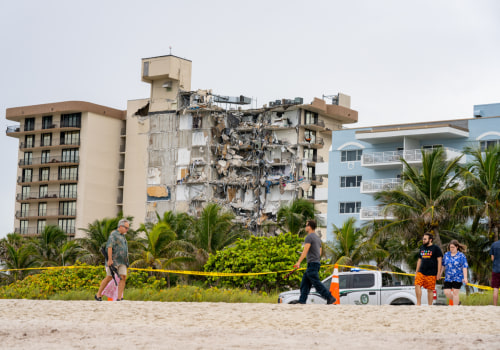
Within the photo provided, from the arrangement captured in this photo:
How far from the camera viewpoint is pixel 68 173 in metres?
96.8

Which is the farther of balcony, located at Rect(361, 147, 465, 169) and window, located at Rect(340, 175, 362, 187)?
window, located at Rect(340, 175, 362, 187)

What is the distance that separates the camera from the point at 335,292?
1992 centimetres

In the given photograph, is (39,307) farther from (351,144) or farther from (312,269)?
(351,144)

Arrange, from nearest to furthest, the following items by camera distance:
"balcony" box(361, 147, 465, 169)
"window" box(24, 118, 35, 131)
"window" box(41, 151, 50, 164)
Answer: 1. "balcony" box(361, 147, 465, 169)
2. "window" box(41, 151, 50, 164)
3. "window" box(24, 118, 35, 131)

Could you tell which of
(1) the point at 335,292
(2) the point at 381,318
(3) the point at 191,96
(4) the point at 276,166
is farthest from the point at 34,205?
(2) the point at 381,318

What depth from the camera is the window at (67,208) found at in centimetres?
9519

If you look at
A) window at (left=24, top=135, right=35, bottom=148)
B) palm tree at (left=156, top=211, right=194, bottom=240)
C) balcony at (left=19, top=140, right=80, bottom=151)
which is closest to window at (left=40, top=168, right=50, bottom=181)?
balcony at (left=19, top=140, right=80, bottom=151)

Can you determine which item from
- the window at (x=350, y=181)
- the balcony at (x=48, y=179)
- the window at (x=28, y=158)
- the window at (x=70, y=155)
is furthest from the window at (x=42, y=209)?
the window at (x=350, y=181)

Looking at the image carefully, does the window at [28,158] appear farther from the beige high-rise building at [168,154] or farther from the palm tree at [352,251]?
the palm tree at [352,251]

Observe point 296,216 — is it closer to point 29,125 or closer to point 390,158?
point 390,158

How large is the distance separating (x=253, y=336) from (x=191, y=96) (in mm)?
80911

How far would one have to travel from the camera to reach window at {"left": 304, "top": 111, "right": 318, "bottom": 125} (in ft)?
288

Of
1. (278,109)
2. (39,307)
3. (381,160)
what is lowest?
(39,307)

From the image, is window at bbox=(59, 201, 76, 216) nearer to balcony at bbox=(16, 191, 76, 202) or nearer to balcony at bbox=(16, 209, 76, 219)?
balcony at bbox=(16, 209, 76, 219)
